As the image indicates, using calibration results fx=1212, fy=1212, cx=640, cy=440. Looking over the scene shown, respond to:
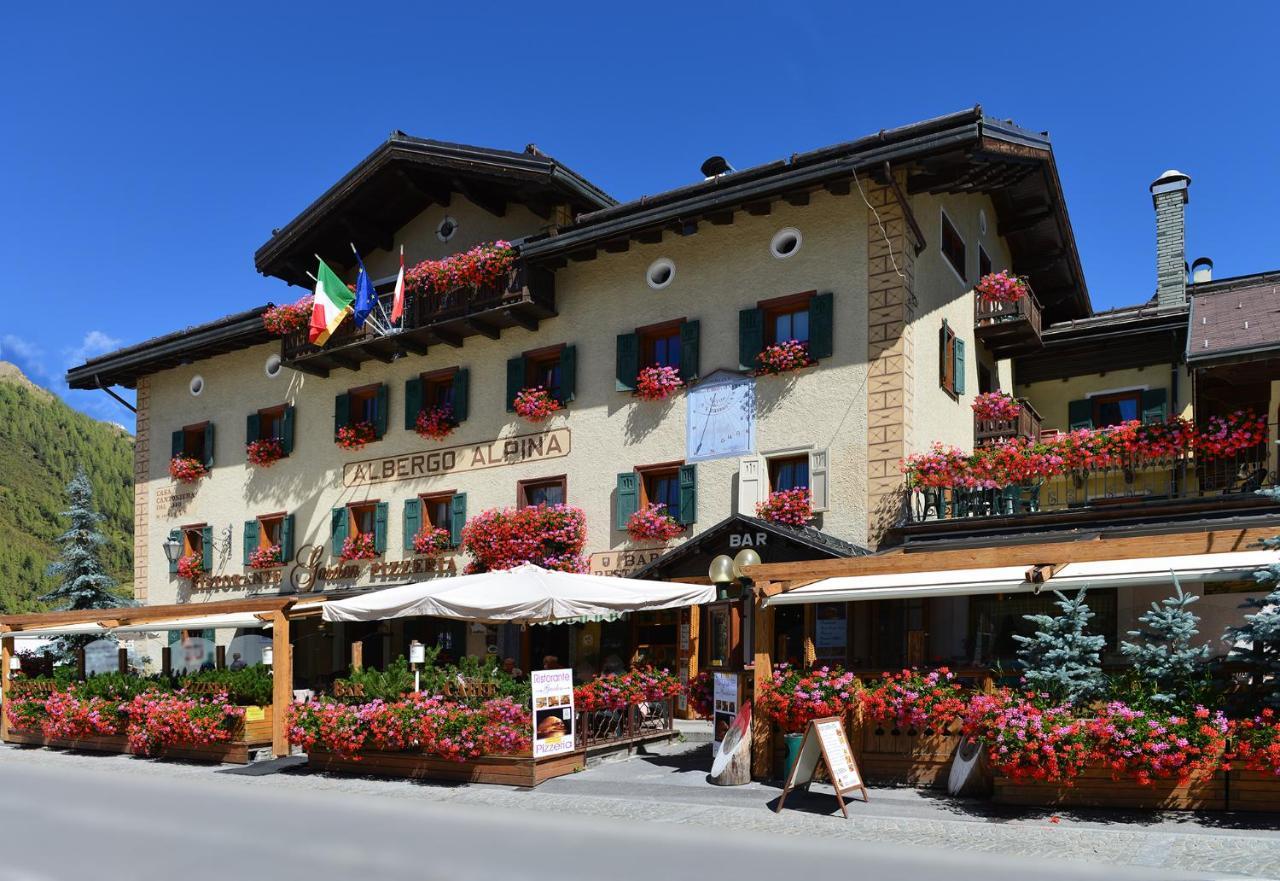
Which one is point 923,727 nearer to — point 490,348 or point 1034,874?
point 1034,874

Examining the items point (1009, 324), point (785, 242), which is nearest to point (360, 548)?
point (785, 242)

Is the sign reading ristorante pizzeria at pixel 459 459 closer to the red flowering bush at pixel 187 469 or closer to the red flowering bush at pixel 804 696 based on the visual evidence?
the red flowering bush at pixel 187 469

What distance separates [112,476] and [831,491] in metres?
64.7

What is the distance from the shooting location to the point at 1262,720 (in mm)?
9992

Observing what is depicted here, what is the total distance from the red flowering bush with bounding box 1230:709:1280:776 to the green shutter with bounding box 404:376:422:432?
16657 millimetres

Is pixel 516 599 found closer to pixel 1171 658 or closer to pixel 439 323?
pixel 1171 658

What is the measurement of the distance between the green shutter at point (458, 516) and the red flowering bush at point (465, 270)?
3.87 metres

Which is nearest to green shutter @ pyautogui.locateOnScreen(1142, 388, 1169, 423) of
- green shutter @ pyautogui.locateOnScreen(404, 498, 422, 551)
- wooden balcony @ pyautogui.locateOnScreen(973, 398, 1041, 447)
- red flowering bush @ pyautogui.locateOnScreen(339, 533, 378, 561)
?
wooden balcony @ pyautogui.locateOnScreen(973, 398, 1041, 447)

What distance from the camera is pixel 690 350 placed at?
65.1 ft

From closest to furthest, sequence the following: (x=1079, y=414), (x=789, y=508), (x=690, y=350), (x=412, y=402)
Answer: (x=789, y=508) < (x=690, y=350) < (x=1079, y=414) < (x=412, y=402)

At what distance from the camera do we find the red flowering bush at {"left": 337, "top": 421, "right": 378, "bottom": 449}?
24.4 m

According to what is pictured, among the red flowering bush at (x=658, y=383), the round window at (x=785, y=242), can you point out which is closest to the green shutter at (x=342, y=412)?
the red flowering bush at (x=658, y=383)

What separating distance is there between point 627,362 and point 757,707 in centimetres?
864

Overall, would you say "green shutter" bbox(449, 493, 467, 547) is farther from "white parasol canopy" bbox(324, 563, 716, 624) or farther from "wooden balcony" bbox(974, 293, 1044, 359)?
"wooden balcony" bbox(974, 293, 1044, 359)
